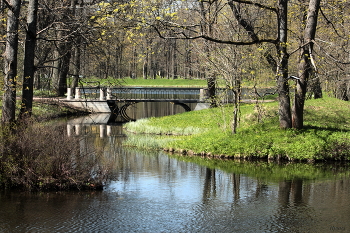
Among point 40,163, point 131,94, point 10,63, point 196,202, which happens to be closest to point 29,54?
point 10,63

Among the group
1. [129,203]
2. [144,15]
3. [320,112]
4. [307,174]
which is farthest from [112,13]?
[320,112]

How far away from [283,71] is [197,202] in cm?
844

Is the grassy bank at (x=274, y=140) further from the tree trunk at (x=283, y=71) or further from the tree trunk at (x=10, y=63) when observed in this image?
the tree trunk at (x=10, y=63)

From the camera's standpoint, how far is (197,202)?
39.5 feet

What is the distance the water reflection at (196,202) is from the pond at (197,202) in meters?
0.02

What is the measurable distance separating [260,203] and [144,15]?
862cm

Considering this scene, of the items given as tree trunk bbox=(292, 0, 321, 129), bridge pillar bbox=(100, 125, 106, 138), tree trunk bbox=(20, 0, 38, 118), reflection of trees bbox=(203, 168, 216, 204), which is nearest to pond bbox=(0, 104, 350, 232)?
reflection of trees bbox=(203, 168, 216, 204)

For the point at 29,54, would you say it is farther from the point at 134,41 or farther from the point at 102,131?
the point at 102,131

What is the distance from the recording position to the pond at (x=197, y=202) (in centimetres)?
1008

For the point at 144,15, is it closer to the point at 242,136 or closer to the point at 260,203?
the point at 242,136

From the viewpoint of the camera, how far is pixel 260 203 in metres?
12.0

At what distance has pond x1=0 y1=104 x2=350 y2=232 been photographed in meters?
10.1

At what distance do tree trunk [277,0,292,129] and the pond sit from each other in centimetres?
283

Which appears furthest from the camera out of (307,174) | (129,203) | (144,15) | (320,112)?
(320,112)
